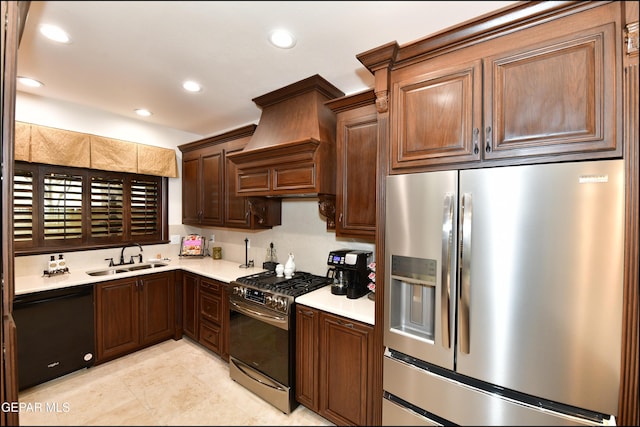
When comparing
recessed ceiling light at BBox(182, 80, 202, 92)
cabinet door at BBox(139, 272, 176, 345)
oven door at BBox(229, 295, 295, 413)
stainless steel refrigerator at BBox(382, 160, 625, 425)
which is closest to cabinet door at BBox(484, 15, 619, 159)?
stainless steel refrigerator at BBox(382, 160, 625, 425)

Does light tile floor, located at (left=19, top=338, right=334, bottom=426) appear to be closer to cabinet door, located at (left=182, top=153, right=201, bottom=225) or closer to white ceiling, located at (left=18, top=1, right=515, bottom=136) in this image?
white ceiling, located at (left=18, top=1, right=515, bottom=136)

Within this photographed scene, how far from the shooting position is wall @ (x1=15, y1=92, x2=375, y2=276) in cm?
237

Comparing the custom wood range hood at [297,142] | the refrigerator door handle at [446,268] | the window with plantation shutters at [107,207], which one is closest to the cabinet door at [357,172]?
the custom wood range hood at [297,142]

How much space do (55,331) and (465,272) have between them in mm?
2998

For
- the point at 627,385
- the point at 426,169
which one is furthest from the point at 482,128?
the point at 627,385

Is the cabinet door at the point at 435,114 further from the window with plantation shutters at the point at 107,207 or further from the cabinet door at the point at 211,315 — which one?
the window with plantation shutters at the point at 107,207

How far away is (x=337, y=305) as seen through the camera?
1.83 meters

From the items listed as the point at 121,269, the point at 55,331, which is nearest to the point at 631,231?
the point at 55,331

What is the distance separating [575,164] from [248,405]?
1.56 m

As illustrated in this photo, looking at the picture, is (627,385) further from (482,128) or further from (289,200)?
(289,200)

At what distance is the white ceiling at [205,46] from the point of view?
2.89 feet

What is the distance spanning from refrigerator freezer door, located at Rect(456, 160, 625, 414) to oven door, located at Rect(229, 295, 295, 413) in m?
1.22

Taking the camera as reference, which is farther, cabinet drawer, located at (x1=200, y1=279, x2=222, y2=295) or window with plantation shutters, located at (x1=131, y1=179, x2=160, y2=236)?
window with plantation shutters, located at (x1=131, y1=179, x2=160, y2=236)

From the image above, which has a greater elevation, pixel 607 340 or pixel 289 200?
pixel 289 200
